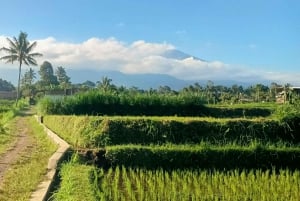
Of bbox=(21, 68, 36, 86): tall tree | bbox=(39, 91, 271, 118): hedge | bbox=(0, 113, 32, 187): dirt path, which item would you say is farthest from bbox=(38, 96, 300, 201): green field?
bbox=(21, 68, 36, 86): tall tree

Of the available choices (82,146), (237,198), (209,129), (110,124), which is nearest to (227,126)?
(209,129)

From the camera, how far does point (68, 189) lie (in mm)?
7059

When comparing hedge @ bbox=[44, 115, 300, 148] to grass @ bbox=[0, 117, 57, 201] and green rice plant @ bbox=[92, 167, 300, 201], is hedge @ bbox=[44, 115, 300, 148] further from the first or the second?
green rice plant @ bbox=[92, 167, 300, 201]

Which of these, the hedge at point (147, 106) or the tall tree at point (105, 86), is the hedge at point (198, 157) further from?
the tall tree at point (105, 86)

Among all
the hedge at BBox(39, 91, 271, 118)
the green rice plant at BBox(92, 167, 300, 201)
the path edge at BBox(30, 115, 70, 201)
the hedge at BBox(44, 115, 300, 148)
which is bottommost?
the green rice plant at BBox(92, 167, 300, 201)

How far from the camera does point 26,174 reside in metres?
8.42

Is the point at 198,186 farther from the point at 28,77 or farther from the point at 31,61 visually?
the point at 28,77

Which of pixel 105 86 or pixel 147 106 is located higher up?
pixel 105 86

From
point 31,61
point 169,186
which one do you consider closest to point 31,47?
point 31,61

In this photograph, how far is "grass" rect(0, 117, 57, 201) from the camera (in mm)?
7000

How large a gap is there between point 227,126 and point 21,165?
17.2ft

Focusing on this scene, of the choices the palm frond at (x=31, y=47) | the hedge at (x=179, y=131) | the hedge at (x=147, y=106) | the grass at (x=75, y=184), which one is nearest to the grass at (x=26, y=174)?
the grass at (x=75, y=184)

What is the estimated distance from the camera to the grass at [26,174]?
7000 millimetres

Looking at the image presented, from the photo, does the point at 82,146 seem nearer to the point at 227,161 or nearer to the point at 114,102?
the point at 227,161
